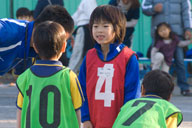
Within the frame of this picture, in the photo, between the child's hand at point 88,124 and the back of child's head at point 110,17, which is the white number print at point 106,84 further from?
the back of child's head at point 110,17

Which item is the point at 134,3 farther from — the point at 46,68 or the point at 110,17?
the point at 46,68

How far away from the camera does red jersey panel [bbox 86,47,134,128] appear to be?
12.8 feet

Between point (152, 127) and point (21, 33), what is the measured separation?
5.18 feet

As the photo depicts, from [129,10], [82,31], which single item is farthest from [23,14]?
[129,10]

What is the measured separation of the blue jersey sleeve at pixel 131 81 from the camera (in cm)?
390

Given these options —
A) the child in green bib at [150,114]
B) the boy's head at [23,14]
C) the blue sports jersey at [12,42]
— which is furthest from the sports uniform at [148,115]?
the boy's head at [23,14]

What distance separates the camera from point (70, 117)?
128 inches

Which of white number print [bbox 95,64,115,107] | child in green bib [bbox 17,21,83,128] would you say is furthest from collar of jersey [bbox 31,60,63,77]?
white number print [bbox 95,64,115,107]

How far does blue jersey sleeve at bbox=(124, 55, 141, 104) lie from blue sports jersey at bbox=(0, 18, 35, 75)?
2.90ft

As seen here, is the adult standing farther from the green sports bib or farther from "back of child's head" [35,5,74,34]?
the green sports bib

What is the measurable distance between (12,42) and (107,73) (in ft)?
2.80

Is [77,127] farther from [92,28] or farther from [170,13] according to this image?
[170,13]

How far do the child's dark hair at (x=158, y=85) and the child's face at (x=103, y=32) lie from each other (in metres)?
0.69

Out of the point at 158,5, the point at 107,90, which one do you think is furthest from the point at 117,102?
the point at 158,5
